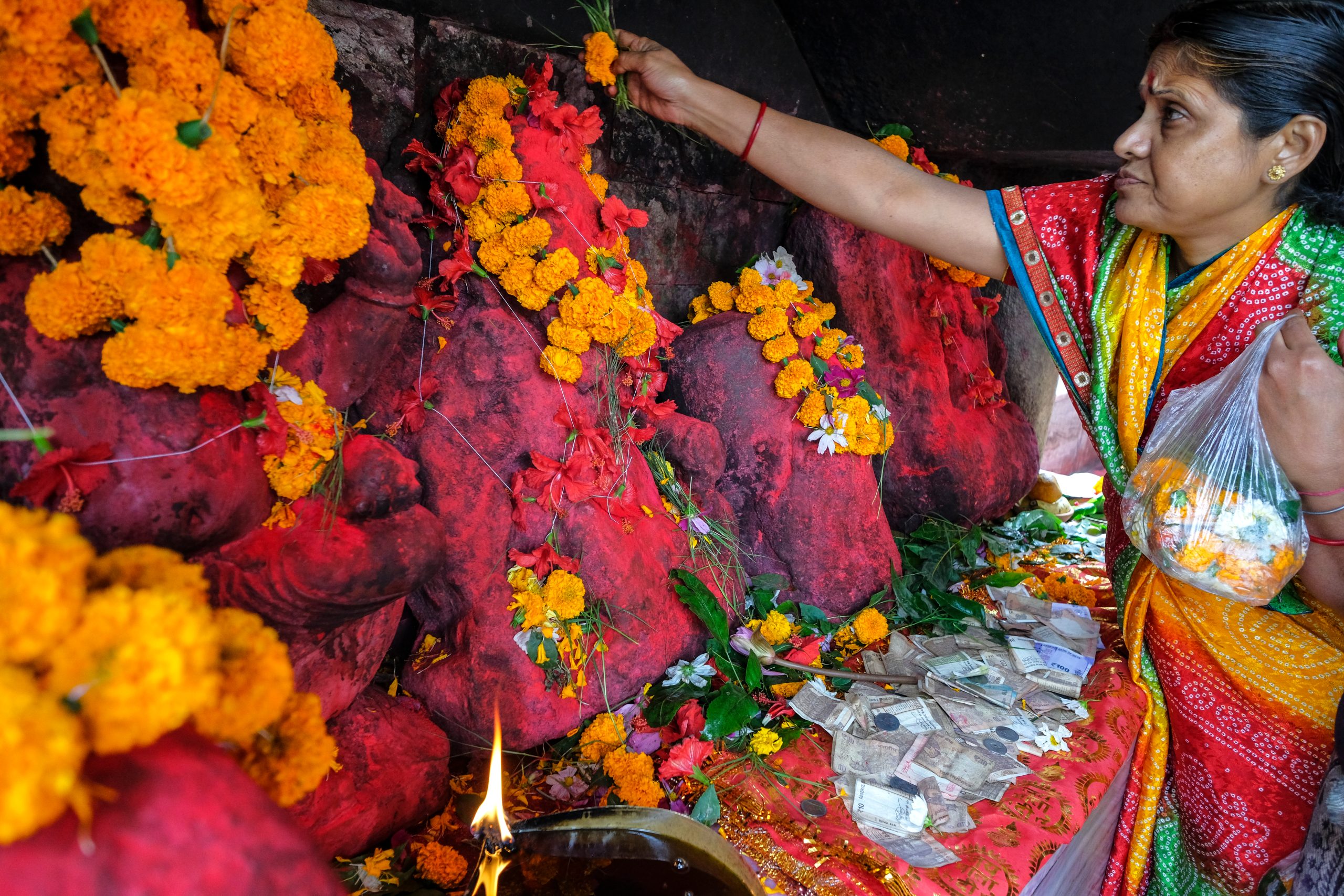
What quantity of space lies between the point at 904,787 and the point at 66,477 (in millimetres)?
1876

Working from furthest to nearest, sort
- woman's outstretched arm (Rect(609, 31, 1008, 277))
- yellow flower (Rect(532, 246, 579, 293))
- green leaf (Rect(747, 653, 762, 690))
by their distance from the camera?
green leaf (Rect(747, 653, 762, 690)) → woman's outstretched arm (Rect(609, 31, 1008, 277)) → yellow flower (Rect(532, 246, 579, 293))

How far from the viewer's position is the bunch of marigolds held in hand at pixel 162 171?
3.49ft

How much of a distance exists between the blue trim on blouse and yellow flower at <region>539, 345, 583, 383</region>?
122 centimetres

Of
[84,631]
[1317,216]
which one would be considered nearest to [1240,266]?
[1317,216]

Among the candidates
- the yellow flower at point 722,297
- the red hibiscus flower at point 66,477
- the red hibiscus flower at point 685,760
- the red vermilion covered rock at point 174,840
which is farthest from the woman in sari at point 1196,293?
the red vermilion covered rock at point 174,840

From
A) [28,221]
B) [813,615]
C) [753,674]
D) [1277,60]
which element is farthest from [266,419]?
[1277,60]

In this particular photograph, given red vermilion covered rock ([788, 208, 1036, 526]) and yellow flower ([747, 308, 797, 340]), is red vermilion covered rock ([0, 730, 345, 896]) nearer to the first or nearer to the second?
yellow flower ([747, 308, 797, 340])

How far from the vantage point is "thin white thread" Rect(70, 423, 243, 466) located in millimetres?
1163

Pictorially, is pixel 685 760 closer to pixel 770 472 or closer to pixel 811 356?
pixel 770 472

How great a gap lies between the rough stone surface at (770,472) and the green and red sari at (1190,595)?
2.73ft

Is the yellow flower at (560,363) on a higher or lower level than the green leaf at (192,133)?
lower

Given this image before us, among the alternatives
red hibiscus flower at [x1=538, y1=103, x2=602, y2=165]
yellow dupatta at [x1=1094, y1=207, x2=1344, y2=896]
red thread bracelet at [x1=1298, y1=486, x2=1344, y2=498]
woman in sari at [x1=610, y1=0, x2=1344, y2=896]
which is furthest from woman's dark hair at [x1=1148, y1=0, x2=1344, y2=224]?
red hibiscus flower at [x1=538, y1=103, x2=602, y2=165]

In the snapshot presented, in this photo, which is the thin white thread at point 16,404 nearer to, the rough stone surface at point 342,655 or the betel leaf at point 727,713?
the rough stone surface at point 342,655

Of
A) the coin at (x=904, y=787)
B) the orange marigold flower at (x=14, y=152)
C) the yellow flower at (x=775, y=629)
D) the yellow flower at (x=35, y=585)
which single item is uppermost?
the orange marigold flower at (x=14, y=152)
